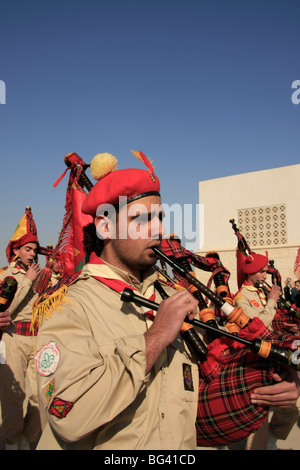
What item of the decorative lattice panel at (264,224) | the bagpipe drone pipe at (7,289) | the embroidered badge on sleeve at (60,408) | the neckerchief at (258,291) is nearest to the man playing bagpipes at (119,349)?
the embroidered badge on sleeve at (60,408)

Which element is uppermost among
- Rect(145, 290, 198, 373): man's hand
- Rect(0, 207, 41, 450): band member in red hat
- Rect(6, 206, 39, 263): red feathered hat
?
Rect(6, 206, 39, 263): red feathered hat

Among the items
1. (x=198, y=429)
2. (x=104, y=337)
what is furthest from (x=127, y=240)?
(x=198, y=429)

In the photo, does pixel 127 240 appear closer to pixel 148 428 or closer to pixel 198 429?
pixel 148 428

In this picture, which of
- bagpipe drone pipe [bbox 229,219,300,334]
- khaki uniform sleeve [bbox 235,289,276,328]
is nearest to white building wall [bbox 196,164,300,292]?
bagpipe drone pipe [bbox 229,219,300,334]

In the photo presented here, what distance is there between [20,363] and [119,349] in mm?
3666

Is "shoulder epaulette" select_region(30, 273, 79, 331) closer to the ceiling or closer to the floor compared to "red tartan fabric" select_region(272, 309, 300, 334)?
closer to the ceiling

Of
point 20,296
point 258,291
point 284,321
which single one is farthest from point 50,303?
point 284,321

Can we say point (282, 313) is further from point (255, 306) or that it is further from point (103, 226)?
point (103, 226)

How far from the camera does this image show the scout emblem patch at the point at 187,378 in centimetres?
179

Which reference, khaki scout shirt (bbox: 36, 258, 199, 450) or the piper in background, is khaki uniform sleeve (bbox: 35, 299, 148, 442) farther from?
the piper in background

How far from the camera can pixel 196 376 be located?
190 cm

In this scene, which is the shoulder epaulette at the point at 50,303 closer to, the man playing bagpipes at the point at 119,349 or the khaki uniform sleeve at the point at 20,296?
the man playing bagpipes at the point at 119,349

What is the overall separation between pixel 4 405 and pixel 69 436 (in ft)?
11.4

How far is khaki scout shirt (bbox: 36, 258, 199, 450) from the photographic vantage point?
1403 mm
